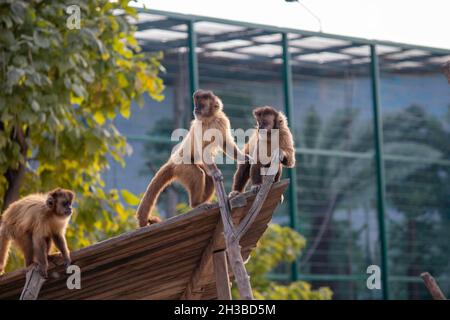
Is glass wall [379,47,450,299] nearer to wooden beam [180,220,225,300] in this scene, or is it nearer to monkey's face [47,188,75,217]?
wooden beam [180,220,225,300]

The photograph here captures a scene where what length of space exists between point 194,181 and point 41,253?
1.34m

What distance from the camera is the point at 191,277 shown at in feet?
31.2

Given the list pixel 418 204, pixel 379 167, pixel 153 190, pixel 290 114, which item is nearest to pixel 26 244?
pixel 153 190

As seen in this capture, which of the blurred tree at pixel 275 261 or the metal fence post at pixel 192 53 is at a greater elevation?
the metal fence post at pixel 192 53

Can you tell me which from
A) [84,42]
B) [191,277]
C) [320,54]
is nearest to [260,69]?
[320,54]

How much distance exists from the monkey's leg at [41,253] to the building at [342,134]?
807cm

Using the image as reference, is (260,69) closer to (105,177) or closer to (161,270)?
(105,177)

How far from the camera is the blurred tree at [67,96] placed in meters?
10.6

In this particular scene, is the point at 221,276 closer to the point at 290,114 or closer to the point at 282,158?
the point at 282,158

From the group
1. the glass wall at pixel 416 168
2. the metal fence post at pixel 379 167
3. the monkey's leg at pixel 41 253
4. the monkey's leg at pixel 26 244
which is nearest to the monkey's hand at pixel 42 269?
the monkey's leg at pixel 41 253

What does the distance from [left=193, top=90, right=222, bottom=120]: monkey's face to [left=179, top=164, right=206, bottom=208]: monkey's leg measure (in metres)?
0.41

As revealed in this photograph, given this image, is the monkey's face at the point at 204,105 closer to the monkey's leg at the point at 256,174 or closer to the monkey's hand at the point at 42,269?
the monkey's leg at the point at 256,174

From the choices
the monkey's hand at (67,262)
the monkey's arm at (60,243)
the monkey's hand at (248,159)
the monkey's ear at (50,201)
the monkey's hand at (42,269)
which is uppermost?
the monkey's hand at (248,159)
